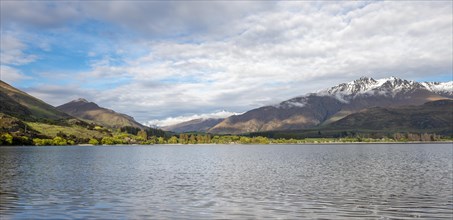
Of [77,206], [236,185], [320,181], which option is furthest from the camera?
[320,181]

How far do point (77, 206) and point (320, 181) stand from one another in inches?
1621

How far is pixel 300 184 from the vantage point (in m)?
64.2

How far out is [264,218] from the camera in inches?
1473

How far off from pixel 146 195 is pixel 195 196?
6807 millimetres

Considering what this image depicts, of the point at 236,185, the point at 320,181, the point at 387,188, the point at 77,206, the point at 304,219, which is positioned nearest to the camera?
the point at 304,219

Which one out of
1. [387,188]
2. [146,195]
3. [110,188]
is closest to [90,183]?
[110,188]

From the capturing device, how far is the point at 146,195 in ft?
172

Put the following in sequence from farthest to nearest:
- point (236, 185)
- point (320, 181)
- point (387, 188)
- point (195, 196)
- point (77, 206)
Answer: point (320, 181) < point (236, 185) < point (387, 188) < point (195, 196) < point (77, 206)

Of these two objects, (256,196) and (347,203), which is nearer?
(347,203)

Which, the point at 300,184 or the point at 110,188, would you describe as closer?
the point at 110,188

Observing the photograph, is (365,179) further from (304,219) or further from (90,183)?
(90,183)

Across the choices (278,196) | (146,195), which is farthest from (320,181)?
(146,195)

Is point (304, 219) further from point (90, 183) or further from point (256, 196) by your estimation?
point (90, 183)

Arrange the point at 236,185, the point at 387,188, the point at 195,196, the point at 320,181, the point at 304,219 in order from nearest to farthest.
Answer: the point at 304,219, the point at 195,196, the point at 387,188, the point at 236,185, the point at 320,181
